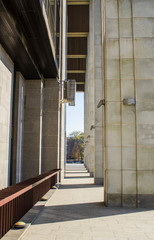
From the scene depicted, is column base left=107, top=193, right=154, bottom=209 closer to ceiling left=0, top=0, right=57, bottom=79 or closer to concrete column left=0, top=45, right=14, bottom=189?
concrete column left=0, top=45, right=14, bottom=189

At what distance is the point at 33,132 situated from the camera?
1491 centimetres

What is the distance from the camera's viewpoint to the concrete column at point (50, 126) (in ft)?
52.4

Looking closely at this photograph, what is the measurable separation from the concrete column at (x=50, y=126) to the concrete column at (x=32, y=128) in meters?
1.17

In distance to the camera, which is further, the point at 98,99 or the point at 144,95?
the point at 98,99

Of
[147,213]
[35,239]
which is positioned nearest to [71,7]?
[147,213]

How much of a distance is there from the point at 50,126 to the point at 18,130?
9.69 feet

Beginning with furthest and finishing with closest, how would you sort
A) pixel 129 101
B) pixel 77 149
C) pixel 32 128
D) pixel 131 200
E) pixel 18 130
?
pixel 77 149 < pixel 32 128 < pixel 18 130 < pixel 129 101 < pixel 131 200

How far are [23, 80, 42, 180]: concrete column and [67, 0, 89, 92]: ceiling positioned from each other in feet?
54.4

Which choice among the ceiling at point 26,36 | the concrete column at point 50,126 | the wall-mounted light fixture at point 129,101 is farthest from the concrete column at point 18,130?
the wall-mounted light fixture at point 129,101

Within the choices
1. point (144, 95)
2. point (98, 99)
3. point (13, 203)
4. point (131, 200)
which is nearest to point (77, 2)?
point (98, 99)

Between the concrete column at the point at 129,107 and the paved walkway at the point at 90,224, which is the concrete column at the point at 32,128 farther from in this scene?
the concrete column at the point at 129,107

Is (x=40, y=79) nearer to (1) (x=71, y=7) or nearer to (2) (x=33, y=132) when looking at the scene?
(2) (x=33, y=132)

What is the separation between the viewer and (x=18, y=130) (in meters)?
13.7

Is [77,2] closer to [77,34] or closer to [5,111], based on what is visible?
[77,34]
